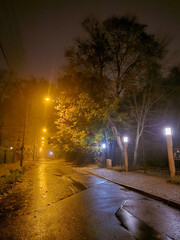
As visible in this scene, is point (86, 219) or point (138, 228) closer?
point (138, 228)

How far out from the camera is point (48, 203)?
5.30m

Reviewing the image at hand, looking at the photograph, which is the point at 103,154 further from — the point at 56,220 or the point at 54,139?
the point at 56,220

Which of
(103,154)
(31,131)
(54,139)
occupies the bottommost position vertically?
(103,154)

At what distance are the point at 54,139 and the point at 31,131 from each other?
1901 centimetres

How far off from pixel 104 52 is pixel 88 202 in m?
13.0

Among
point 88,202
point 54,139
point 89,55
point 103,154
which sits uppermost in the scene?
point 89,55

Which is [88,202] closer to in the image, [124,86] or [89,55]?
[124,86]

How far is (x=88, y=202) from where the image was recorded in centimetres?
552

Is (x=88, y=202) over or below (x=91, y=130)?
below

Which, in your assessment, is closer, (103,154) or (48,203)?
(48,203)

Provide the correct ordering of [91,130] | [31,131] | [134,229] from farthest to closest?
1. [31,131]
2. [91,130]
3. [134,229]

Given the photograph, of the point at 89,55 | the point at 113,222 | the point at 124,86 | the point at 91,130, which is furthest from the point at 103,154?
the point at 113,222

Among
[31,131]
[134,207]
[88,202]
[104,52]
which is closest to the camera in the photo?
[134,207]

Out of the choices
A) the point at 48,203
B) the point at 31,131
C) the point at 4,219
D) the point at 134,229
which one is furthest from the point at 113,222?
the point at 31,131
